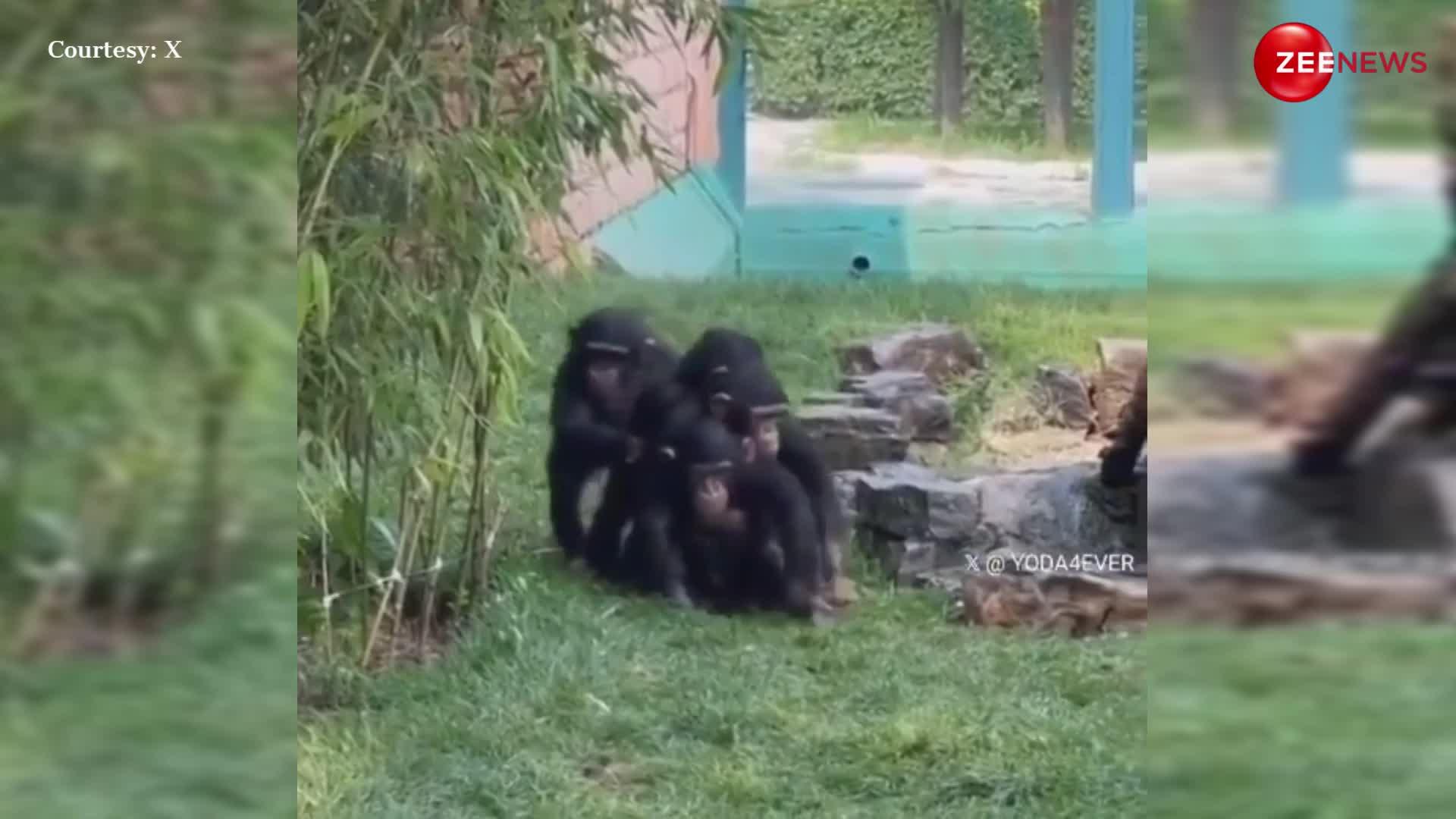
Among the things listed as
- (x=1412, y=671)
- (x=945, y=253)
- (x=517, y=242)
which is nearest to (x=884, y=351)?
(x=945, y=253)

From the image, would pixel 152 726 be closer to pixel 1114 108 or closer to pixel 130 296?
pixel 130 296

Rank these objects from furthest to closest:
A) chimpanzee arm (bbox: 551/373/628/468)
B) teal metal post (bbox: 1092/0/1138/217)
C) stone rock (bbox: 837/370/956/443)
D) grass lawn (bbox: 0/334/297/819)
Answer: chimpanzee arm (bbox: 551/373/628/468)
stone rock (bbox: 837/370/956/443)
teal metal post (bbox: 1092/0/1138/217)
grass lawn (bbox: 0/334/297/819)

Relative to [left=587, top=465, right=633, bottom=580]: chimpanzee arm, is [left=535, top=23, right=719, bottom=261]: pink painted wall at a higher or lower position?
higher

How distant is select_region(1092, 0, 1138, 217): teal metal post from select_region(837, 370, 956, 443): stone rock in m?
0.32

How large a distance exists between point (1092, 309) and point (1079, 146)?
208 mm

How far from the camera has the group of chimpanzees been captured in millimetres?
2498

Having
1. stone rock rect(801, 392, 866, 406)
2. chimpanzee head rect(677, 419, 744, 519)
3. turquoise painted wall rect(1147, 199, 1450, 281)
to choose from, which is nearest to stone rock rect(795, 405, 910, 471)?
stone rock rect(801, 392, 866, 406)

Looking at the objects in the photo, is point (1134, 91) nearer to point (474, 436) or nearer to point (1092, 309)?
point (1092, 309)

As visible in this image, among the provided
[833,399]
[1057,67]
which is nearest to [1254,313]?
[1057,67]

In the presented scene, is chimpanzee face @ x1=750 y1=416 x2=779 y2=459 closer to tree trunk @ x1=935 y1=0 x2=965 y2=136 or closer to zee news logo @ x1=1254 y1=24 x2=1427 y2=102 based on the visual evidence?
tree trunk @ x1=935 y1=0 x2=965 y2=136

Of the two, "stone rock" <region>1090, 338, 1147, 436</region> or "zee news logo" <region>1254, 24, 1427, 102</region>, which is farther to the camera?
"stone rock" <region>1090, 338, 1147, 436</region>

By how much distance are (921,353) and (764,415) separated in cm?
22

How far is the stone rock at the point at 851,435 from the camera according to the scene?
247 centimetres

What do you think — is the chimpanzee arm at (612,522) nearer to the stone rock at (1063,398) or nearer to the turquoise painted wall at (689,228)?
the turquoise painted wall at (689,228)
